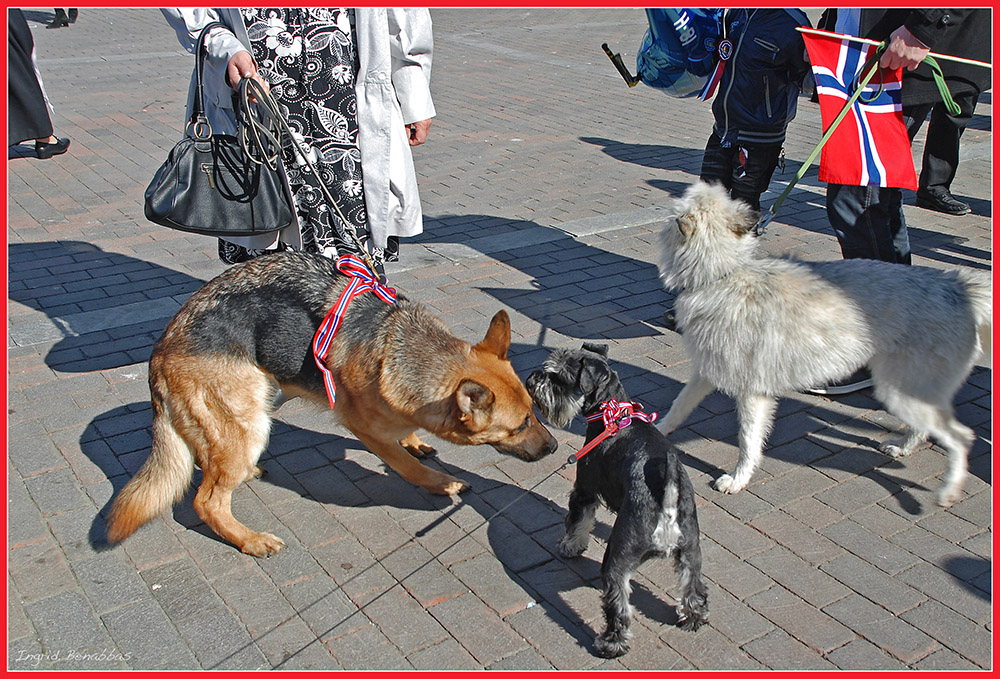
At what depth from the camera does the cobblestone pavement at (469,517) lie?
323 centimetres

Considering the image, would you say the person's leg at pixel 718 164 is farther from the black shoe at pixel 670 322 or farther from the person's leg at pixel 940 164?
the person's leg at pixel 940 164

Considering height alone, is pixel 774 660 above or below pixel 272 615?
above

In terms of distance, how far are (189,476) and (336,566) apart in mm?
796

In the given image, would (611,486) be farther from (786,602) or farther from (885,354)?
(885,354)

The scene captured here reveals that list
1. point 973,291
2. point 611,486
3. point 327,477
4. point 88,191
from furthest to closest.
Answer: point 88,191 < point 327,477 < point 973,291 < point 611,486

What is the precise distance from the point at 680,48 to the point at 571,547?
387cm

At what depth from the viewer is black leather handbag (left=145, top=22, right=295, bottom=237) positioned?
4062 mm

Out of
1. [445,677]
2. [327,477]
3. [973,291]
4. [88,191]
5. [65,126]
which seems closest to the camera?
[445,677]

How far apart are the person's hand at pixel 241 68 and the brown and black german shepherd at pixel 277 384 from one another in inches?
35.8

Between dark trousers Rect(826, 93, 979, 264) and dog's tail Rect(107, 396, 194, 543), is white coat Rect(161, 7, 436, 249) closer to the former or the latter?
dog's tail Rect(107, 396, 194, 543)

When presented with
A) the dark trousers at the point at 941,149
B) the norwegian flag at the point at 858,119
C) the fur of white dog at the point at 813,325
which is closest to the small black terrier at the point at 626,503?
the fur of white dog at the point at 813,325

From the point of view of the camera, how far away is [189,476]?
3705 millimetres

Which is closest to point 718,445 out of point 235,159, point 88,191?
point 235,159

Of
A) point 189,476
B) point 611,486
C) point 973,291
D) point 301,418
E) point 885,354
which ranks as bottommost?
point 301,418
